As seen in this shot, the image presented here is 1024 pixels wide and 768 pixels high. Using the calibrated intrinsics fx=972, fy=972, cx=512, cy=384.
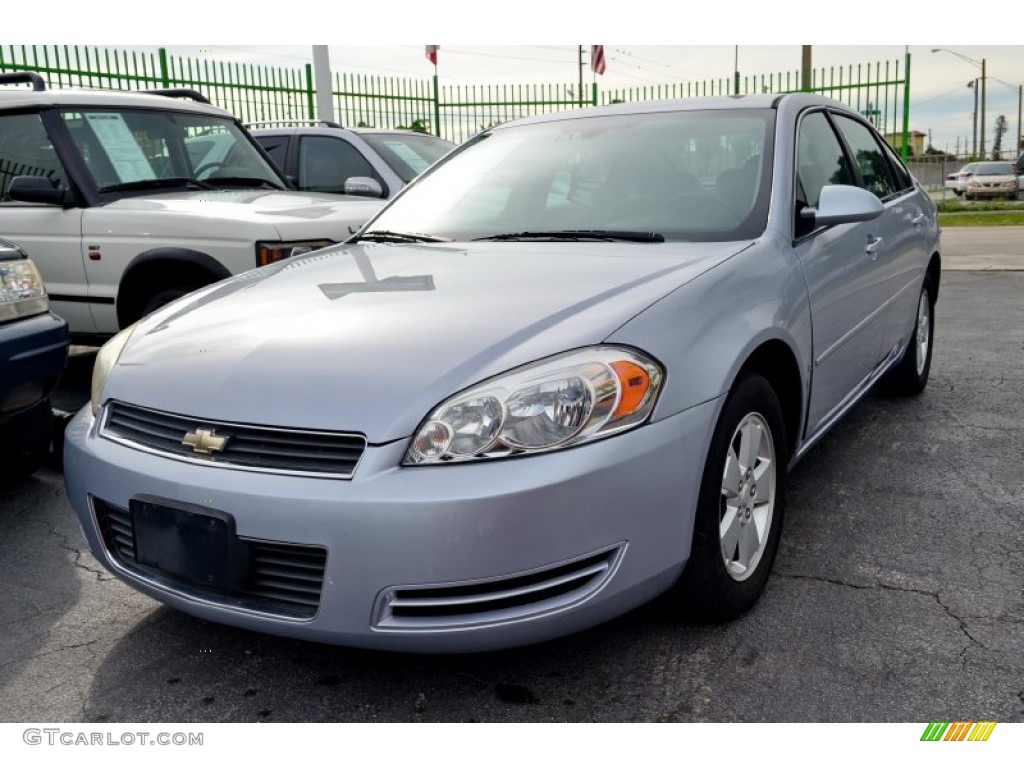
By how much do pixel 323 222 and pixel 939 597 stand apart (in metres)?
3.62

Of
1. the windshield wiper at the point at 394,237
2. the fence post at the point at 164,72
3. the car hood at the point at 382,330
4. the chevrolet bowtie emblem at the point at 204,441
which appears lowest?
the chevrolet bowtie emblem at the point at 204,441

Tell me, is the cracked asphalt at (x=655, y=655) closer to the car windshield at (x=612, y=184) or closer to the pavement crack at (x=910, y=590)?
the pavement crack at (x=910, y=590)

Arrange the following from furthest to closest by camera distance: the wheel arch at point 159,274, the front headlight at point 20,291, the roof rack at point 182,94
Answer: the roof rack at point 182,94, the wheel arch at point 159,274, the front headlight at point 20,291

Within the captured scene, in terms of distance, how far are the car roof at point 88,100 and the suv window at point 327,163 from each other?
1317 millimetres

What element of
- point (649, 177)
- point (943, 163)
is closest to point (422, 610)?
point (649, 177)

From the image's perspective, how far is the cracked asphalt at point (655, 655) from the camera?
2.33m

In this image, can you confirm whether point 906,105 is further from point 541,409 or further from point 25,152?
point 541,409

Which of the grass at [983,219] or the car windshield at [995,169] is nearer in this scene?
the grass at [983,219]

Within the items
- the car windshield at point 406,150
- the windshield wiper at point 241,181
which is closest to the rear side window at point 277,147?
the car windshield at point 406,150

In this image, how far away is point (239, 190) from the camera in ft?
19.9

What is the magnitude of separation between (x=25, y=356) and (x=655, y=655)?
261 cm

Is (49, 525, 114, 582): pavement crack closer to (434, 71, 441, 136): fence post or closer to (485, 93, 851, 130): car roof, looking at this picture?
(485, 93, 851, 130): car roof

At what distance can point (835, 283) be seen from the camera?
3.38 metres
